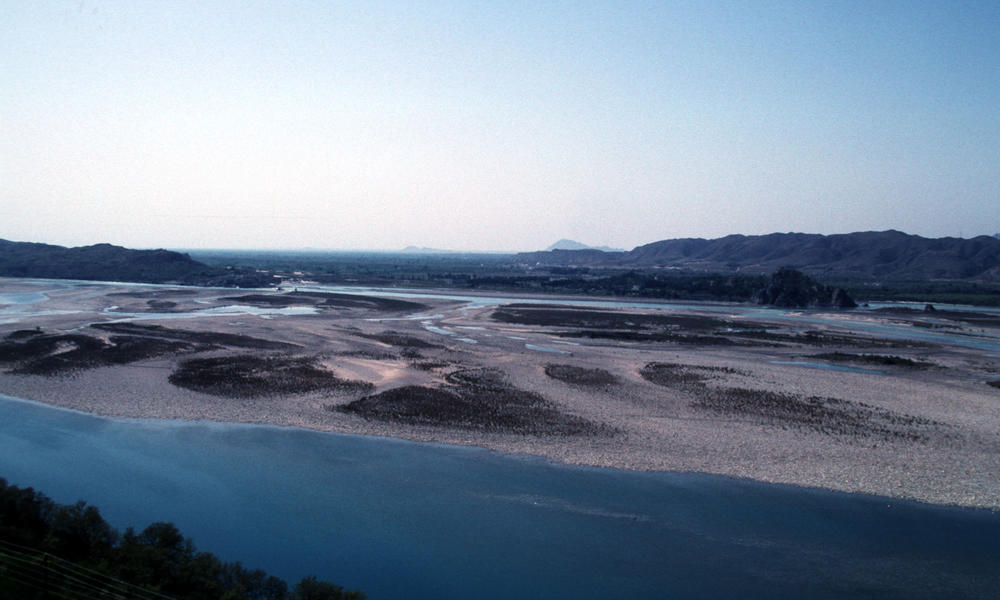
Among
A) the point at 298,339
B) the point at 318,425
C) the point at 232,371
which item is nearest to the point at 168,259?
the point at 298,339

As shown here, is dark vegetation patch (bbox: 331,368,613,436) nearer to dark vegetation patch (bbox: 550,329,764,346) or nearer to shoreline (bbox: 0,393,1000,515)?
shoreline (bbox: 0,393,1000,515)

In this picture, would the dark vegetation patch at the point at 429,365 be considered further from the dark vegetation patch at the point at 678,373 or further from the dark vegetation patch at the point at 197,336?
the dark vegetation patch at the point at 678,373

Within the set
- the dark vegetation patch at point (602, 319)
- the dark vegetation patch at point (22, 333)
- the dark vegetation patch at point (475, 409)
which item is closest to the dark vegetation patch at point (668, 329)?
the dark vegetation patch at point (602, 319)

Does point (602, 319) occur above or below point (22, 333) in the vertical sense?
below

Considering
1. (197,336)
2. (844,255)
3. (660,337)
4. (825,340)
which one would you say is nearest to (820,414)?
(660,337)

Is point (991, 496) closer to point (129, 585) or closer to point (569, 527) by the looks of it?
point (569, 527)

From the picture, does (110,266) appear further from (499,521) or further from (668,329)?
(499,521)
